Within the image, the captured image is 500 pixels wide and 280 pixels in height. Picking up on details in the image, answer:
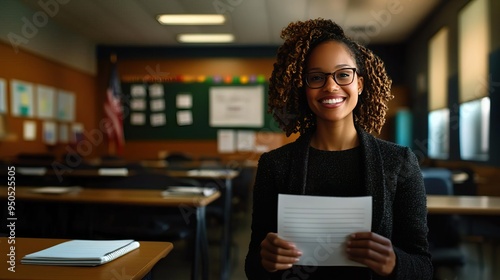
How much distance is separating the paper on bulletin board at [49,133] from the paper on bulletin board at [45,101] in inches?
4.6

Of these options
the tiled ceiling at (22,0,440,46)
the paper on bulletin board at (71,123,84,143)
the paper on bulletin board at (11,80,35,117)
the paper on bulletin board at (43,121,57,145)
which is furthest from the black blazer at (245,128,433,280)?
the paper on bulletin board at (71,123,84,143)

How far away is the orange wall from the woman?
5.27m

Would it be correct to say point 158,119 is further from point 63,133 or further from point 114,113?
point 63,133

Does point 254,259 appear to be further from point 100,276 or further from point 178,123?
point 178,123

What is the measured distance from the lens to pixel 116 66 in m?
8.34

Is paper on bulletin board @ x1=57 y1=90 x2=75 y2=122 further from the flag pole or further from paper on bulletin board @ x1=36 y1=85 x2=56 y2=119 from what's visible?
the flag pole

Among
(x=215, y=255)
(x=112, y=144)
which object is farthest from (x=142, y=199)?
(x=112, y=144)

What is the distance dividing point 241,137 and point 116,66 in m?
2.56

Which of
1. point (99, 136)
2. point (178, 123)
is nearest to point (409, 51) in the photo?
point (178, 123)

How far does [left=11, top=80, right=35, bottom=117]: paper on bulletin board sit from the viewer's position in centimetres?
582

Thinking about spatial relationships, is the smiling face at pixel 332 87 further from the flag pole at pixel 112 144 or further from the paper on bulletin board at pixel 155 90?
the paper on bulletin board at pixel 155 90

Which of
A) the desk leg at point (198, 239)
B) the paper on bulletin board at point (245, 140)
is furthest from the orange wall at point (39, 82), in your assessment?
the desk leg at point (198, 239)

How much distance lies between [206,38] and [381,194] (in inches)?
259

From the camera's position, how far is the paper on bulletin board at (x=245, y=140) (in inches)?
333
